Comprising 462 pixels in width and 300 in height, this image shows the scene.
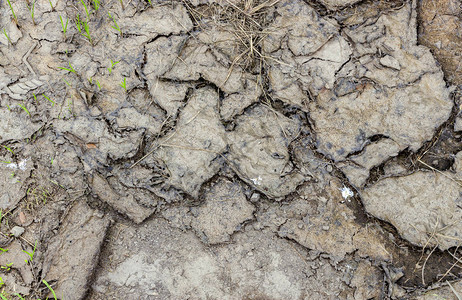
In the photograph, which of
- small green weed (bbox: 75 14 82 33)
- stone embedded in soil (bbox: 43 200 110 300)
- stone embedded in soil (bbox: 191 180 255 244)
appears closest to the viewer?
stone embedded in soil (bbox: 43 200 110 300)

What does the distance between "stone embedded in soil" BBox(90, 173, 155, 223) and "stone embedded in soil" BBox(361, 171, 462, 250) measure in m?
1.18

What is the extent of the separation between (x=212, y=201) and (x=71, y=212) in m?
0.74

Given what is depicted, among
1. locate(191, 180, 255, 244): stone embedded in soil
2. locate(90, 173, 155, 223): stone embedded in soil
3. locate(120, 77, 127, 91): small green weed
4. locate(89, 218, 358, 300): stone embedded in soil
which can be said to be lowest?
locate(89, 218, 358, 300): stone embedded in soil

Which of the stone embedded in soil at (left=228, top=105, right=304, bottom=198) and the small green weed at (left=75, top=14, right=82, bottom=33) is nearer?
the stone embedded in soil at (left=228, top=105, right=304, bottom=198)

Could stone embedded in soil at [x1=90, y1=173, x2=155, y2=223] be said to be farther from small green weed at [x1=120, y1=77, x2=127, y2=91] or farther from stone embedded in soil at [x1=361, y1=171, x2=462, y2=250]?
stone embedded in soil at [x1=361, y1=171, x2=462, y2=250]

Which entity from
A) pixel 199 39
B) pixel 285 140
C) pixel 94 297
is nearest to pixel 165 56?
pixel 199 39

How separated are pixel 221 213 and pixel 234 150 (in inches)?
13.6

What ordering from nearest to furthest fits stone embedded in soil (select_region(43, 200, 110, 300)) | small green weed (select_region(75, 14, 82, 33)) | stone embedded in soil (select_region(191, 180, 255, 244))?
stone embedded in soil (select_region(43, 200, 110, 300)) → stone embedded in soil (select_region(191, 180, 255, 244)) → small green weed (select_region(75, 14, 82, 33))

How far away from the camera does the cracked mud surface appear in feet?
5.88

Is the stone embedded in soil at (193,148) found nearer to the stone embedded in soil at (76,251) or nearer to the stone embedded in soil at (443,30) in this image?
the stone embedded in soil at (76,251)

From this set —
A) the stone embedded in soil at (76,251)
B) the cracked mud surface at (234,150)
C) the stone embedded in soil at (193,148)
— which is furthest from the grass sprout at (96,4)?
the stone embedded in soil at (76,251)

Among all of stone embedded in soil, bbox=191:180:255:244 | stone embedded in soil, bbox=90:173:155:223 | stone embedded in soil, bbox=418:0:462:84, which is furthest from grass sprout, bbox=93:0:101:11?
stone embedded in soil, bbox=418:0:462:84

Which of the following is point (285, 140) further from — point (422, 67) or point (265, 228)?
point (422, 67)

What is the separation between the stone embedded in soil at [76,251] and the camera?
1.73 meters
